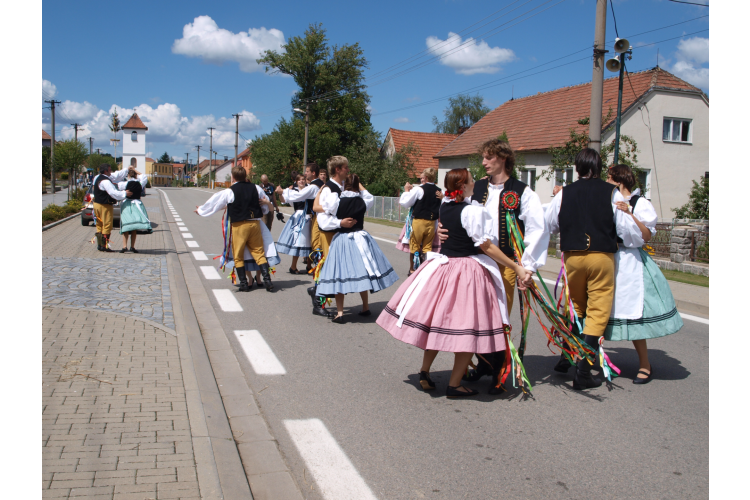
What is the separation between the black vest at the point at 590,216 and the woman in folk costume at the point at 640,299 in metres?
0.29

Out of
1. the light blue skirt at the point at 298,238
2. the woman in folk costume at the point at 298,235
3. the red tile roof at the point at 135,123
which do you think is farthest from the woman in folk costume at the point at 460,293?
the red tile roof at the point at 135,123

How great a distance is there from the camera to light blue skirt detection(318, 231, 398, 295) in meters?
6.57

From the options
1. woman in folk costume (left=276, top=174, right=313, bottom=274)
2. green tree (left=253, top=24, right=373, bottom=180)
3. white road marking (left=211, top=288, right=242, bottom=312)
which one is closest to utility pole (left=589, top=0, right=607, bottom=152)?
woman in folk costume (left=276, top=174, right=313, bottom=274)

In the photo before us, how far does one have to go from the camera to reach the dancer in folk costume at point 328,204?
6.60 meters

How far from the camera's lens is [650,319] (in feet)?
15.7

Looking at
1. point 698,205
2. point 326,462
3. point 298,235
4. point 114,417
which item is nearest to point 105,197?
point 298,235

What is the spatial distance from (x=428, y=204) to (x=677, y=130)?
23151 millimetres

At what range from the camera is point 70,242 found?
14078mm

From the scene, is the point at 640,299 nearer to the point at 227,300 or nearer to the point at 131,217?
the point at 227,300

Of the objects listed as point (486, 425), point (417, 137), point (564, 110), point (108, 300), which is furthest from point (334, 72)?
point (486, 425)

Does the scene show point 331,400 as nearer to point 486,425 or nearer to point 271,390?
point 271,390

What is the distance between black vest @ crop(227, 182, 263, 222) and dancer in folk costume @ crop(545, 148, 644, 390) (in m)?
4.82

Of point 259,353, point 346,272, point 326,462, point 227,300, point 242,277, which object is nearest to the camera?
point 326,462

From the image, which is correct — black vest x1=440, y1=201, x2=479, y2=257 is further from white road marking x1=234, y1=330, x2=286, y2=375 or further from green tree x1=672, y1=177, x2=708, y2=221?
green tree x1=672, y1=177, x2=708, y2=221
